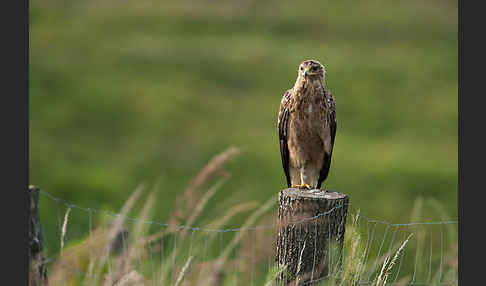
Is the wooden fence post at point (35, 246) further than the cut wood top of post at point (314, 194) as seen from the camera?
No

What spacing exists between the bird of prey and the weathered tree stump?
1.72 meters

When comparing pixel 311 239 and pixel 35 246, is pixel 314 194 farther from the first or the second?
pixel 35 246

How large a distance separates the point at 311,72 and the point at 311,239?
2155 millimetres

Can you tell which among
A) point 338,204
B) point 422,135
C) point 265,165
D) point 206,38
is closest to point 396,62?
point 422,135

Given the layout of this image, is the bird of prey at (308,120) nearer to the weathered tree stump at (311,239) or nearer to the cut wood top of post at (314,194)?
the cut wood top of post at (314,194)

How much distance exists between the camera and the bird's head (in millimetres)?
6227

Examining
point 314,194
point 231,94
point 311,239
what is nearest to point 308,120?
point 314,194

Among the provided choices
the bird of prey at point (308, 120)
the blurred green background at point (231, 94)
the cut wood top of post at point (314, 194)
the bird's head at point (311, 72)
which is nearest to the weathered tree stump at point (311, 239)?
the cut wood top of post at point (314, 194)

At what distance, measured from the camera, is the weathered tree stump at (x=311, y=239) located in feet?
14.4

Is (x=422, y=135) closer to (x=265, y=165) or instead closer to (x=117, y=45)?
(x=265, y=165)

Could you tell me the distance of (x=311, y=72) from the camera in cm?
623

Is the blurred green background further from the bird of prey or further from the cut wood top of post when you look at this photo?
the cut wood top of post

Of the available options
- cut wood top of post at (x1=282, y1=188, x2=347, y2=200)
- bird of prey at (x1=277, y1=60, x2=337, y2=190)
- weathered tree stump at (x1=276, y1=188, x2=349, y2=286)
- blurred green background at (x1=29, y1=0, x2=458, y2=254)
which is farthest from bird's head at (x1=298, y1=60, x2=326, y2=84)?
blurred green background at (x1=29, y1=0, x2=458, y2=254)

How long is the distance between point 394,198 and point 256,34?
9.30 metres
